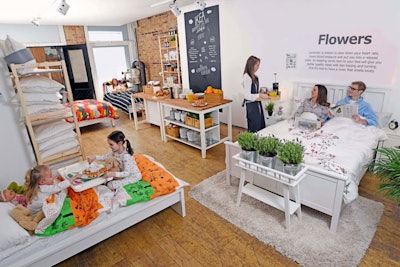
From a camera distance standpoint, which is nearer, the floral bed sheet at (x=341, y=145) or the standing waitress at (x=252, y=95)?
the floral bed sheet at (x=341, y=145)

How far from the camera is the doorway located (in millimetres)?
6910

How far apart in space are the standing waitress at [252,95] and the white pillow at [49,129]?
2.40 metres

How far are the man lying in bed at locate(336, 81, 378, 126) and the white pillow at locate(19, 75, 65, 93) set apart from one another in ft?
11.6

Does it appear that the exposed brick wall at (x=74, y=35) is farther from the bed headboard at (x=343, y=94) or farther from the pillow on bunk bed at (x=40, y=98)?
the bed headboard at (x=343, y=94)

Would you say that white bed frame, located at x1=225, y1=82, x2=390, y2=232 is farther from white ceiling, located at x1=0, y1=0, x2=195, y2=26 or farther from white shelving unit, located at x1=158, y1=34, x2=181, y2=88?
white shelving unit, located at x1=158, y1=34, x2=181, y2=88

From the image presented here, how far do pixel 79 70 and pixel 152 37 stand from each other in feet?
7.77

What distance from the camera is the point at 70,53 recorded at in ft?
22.6

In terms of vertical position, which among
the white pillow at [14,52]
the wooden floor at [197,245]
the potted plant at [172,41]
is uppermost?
the potted plant at [172,41]

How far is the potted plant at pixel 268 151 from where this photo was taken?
6.84 feet

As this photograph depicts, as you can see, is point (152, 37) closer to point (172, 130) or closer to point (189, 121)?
point (172, 130)

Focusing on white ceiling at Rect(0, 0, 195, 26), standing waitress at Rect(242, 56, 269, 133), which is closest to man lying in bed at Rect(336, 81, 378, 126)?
standing waitress at Rect(242, 56, 269, 133)

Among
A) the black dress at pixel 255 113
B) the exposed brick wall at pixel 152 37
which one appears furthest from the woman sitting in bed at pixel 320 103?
the exposed brick wall at pixel 152 37

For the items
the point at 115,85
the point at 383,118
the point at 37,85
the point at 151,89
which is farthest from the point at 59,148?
the point at 115,85

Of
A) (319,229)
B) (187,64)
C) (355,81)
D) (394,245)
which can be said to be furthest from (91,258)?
(187,64)
